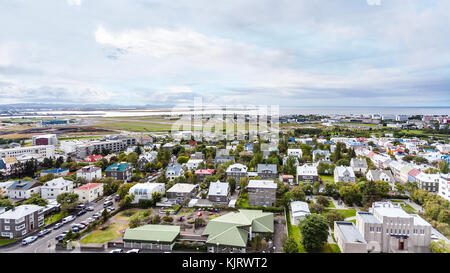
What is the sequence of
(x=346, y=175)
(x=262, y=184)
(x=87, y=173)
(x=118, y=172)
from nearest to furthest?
1. (x=262, y=184)
2. (x=346, y=175)
3. (x=87, y=173)
4. (x=118, y=172)

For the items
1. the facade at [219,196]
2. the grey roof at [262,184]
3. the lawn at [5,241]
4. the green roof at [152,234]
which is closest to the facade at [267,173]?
the grey roof at [262,184]

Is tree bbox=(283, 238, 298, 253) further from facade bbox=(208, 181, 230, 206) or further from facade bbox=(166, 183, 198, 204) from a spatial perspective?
facade bbox=(166, 183, 198, 204)

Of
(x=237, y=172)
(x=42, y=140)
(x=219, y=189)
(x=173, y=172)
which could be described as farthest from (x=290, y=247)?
(x=42, y=140)

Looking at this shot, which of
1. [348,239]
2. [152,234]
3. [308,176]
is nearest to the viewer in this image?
[348,239]

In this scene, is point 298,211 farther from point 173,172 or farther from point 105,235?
point 173,172

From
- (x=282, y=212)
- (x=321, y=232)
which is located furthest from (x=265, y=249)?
(x=282, y=212)

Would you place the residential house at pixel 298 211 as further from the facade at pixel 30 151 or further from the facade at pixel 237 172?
the facade at pixel 30 151
